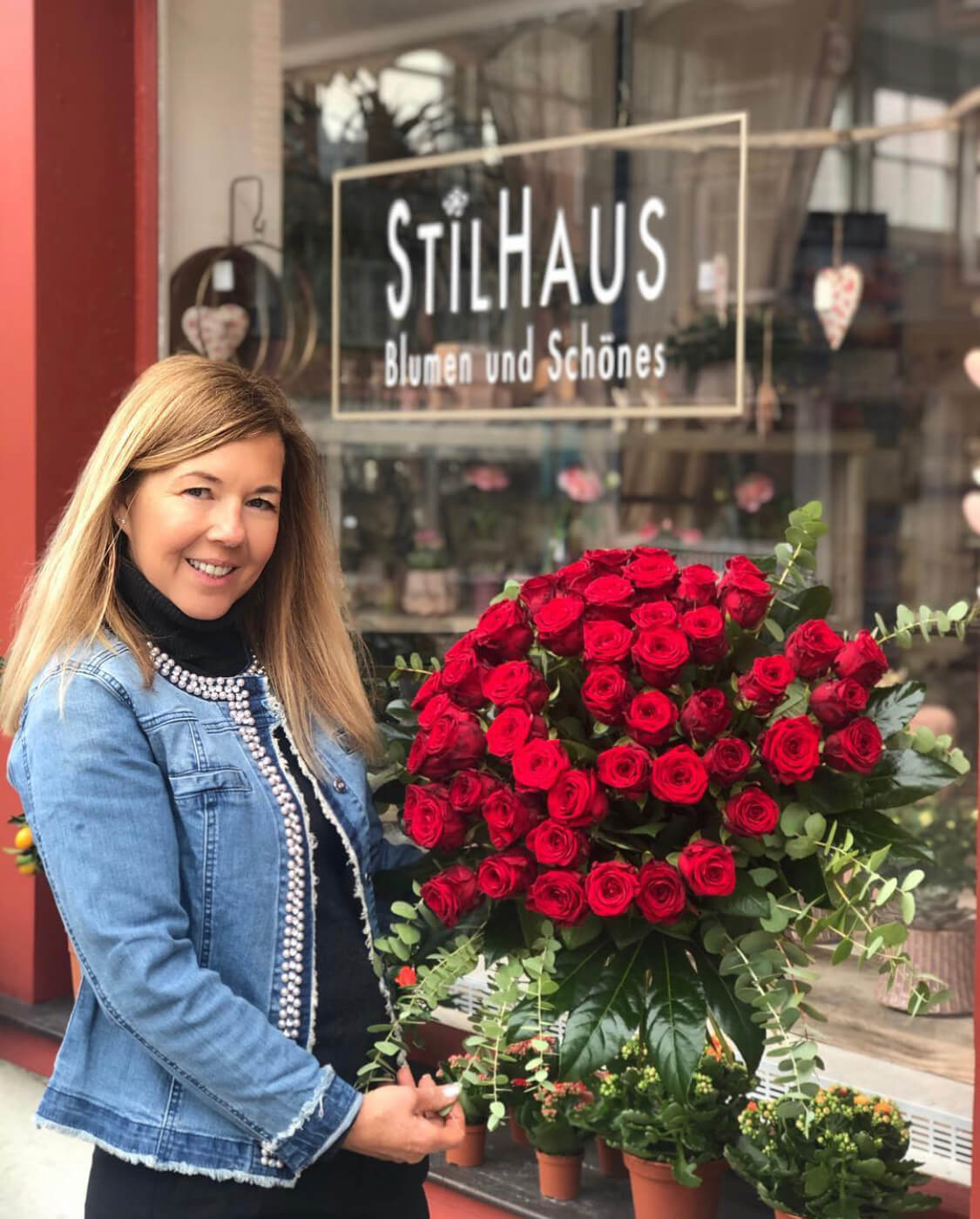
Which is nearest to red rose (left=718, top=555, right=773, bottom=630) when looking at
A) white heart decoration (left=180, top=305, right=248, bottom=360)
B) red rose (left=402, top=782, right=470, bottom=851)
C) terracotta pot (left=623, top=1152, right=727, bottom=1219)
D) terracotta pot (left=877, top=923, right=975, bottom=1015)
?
red rose (left=402, top=782, right=470, bottom=851)

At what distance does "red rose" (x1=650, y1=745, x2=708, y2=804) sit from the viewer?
137 centimetres

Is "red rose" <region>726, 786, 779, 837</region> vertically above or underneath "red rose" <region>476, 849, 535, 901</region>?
Result: above

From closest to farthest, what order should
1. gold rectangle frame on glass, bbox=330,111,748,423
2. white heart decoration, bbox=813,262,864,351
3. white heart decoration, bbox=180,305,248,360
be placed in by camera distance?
gold rectangle frame on glass, bbox=330,111,748,423 → white heart decoration, bbox=180,305,248,360 → white heart decoration, bbox=813,262,864,351

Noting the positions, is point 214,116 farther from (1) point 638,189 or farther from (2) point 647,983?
(2) point 647,983

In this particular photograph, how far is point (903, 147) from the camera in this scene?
5.73 meters

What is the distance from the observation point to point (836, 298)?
17.7ft

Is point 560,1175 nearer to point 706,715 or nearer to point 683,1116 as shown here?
point 683,1116

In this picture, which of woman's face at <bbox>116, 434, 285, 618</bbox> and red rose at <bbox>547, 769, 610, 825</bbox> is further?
woman's face at <bbox>116, 434, 285, 618</bbox>

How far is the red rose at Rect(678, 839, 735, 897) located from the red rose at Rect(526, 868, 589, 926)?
0.31ft

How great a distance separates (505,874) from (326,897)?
10.3 inches

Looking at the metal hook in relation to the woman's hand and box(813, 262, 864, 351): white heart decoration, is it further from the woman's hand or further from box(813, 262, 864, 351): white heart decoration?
the woman's hand

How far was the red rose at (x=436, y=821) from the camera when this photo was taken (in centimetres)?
150

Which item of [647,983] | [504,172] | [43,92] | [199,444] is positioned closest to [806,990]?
[647,983]

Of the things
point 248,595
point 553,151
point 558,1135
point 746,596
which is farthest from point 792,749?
point 553,151
